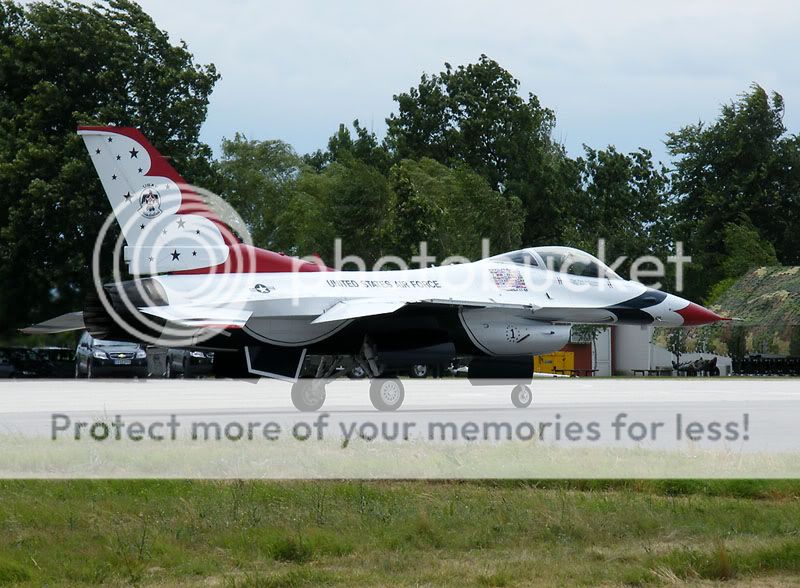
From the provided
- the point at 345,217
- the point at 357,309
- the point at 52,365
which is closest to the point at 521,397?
the point at 357,309

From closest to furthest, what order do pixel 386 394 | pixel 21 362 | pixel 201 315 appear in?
pixel 201 315
pixel 386 394
pixel 21 362

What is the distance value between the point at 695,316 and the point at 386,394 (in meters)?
7.33

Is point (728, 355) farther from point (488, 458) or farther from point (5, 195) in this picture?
point (488, 458)

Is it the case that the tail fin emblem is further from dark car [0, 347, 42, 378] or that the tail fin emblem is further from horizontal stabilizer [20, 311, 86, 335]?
dark car [0, 347, 42, 378]

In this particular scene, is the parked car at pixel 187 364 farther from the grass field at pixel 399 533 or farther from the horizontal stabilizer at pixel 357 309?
the grass field at pixel 399 533

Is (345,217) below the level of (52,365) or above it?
above

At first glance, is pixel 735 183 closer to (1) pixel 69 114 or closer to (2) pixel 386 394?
(1) pixel 69 114

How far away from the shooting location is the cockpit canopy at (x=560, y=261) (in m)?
21.5

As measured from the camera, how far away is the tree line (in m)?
45.8

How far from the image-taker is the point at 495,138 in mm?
77375

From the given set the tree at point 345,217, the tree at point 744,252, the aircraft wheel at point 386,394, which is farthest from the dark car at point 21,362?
the tree at point 744,252

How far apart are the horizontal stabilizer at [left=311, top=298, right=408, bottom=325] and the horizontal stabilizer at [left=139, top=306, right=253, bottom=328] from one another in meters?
1.43

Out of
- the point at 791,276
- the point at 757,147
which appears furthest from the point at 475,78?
the point at 791,276

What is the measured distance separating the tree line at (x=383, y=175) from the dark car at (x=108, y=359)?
2.39 metres
